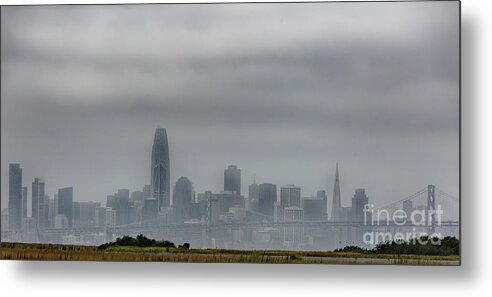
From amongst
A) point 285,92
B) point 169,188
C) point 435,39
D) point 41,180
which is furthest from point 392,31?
point 41,180

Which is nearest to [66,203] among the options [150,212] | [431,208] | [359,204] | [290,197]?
[150,212]

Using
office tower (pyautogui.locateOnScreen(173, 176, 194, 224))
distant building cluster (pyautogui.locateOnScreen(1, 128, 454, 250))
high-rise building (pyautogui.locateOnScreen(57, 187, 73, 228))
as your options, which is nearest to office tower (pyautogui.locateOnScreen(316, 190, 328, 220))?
distant building cluster (pyautogui.locateOnScreen(1, 128, 454, 250))

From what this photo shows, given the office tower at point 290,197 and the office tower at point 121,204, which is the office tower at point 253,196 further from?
the office tower at point 121,204

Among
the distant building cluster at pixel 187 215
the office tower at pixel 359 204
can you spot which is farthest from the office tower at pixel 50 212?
the office tower at pixel 359 204

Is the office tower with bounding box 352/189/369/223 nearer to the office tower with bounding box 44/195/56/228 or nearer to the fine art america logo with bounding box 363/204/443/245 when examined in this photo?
the fine art america logo with bounding box 363/204/443/245

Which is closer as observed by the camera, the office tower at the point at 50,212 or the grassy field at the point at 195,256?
the grassy field at the point at 195,256

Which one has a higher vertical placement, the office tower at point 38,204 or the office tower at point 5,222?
the office tower at point 38,204
